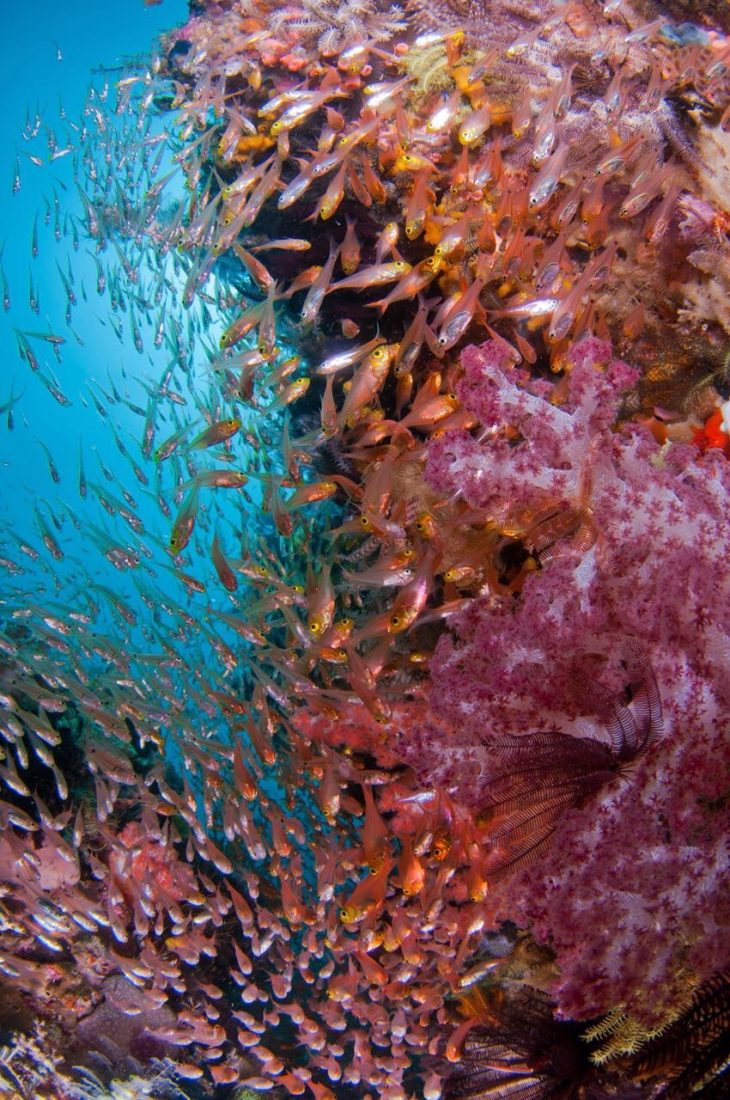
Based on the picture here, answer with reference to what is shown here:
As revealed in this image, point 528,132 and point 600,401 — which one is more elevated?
point 528,132

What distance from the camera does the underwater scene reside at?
3.23 metres

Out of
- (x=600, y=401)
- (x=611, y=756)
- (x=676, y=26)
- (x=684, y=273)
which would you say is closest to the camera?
(x=611, y=756)

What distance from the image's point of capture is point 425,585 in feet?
13.4

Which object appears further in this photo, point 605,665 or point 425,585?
point 425,585

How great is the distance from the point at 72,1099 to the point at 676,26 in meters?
11.0

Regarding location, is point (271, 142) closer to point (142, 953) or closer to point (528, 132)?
point (528, 132)

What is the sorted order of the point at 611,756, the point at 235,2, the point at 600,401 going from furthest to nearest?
1. the point at 235,2
2. the point at 600,401
3. the point at 611,756

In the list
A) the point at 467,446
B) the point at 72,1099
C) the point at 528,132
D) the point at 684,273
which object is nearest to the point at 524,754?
the point at 467,446

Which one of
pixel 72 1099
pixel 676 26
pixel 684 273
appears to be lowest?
pixel 72 1099

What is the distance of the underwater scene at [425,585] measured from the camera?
10.6 ft

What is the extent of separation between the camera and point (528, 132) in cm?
536

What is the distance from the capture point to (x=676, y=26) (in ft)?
18.5

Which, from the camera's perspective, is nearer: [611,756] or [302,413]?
[611,756]

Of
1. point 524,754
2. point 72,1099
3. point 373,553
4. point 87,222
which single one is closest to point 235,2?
point 87,222
